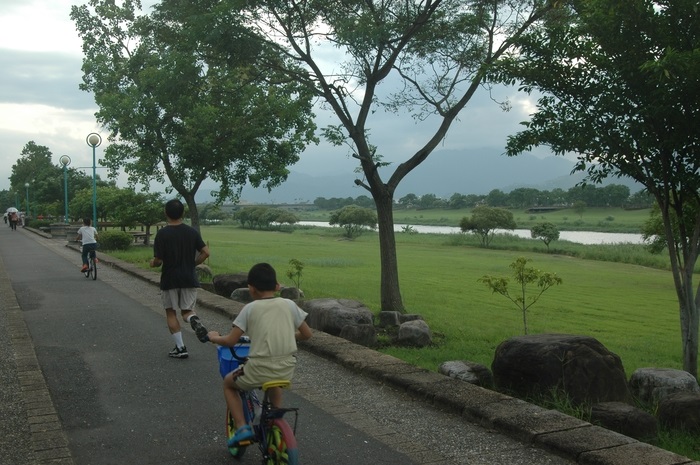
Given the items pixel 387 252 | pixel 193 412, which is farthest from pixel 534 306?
pixel 193 412

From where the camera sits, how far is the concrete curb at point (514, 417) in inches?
191

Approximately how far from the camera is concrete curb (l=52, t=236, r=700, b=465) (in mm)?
4848

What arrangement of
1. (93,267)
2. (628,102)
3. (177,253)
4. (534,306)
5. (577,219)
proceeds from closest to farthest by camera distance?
(177,253), (628,102), (93,267), (534,306), (577,219)

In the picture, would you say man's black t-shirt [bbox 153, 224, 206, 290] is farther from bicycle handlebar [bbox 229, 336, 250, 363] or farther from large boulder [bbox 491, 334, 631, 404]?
large boulder [bbox 491, 334, 631, 404]

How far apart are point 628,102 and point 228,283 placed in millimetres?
8685

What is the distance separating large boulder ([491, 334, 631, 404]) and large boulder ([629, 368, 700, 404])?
84 centimetres

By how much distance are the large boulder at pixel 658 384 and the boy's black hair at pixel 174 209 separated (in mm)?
5157

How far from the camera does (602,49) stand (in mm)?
8938

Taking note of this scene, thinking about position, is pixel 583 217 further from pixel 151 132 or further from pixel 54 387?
pixel 54 387

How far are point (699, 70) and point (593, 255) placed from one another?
144 feet

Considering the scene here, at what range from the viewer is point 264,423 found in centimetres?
441

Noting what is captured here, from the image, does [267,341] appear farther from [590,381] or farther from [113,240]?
[113,240]

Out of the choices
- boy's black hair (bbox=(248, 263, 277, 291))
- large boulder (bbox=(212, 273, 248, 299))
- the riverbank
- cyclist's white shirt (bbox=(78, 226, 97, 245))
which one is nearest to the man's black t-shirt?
boy's black hair (bbox=(248, 263, 277, 291))

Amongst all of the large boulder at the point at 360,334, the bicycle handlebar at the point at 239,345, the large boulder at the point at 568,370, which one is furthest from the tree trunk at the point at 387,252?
the bicycle handlebar at the point at 239,345
